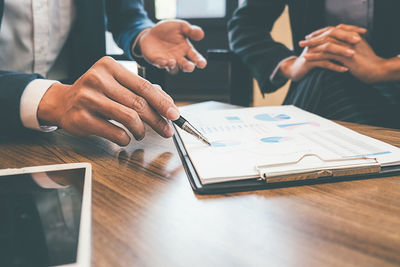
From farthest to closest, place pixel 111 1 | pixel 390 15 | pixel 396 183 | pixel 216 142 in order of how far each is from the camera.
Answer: pixel 111 1 < pixel 390 15 < pixel 216 142 < pixel 396 183

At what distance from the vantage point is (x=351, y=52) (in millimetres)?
845

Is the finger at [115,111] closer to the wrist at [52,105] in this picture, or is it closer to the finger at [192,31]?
the wrist at [52,105]

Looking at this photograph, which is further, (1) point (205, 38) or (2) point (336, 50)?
(1) point (205, 38)

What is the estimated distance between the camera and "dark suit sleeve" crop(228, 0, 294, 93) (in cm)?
116

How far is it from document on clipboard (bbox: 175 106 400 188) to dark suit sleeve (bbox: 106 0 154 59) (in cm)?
66

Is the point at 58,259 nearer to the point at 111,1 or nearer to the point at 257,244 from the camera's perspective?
the point at 257,244

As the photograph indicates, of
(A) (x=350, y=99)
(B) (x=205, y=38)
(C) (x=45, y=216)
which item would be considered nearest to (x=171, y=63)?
(A) (x=350, y=99)

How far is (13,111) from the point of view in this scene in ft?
1.73

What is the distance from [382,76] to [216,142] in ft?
2.14

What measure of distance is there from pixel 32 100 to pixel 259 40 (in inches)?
36.9

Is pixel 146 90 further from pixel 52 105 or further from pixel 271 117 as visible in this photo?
pixel 271 117

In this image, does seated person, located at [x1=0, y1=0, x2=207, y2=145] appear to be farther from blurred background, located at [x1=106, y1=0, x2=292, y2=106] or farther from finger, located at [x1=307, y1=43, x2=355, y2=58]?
blurred background, located at [x1=106, y1=0, x2=292, y2=106]

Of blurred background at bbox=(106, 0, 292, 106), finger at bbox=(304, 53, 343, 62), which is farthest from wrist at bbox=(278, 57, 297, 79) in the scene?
blurred background at bbox=(106, 0, 292, 106)

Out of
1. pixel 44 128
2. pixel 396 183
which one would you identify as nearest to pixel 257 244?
pixel 396 183
